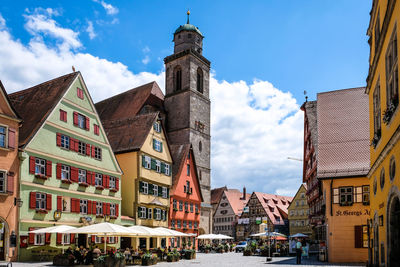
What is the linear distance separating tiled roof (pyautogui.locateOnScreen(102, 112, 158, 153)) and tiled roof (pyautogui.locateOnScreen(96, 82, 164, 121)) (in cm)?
1770

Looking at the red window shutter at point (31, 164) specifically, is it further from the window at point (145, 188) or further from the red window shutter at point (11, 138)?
the window at point (145, 188)

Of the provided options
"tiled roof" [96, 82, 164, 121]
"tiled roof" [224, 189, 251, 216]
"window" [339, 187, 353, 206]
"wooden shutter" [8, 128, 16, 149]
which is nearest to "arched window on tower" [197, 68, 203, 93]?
"tiled roof" [96, 82, 164, 121]

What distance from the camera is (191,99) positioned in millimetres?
62219

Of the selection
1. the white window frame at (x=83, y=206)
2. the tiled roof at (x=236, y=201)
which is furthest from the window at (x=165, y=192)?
the tiled roof at (x=236, y=201)

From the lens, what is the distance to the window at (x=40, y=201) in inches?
1024

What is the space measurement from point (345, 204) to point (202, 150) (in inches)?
1377

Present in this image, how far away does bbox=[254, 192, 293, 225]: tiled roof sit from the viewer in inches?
3152

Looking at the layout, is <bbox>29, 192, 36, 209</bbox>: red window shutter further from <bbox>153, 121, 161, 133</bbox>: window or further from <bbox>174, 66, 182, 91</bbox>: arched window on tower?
<bbox>174, 66, 182, 91</bbox>: arched window on tower

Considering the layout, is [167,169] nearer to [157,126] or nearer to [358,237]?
[157,126]

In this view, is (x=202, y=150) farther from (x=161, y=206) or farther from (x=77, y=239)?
(x=77, y=239)

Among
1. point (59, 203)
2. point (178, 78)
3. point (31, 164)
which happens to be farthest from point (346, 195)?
point (178, 78)

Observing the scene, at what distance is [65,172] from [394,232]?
67.8ft

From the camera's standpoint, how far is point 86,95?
103 ft

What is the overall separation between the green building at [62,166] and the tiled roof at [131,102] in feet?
83.5
